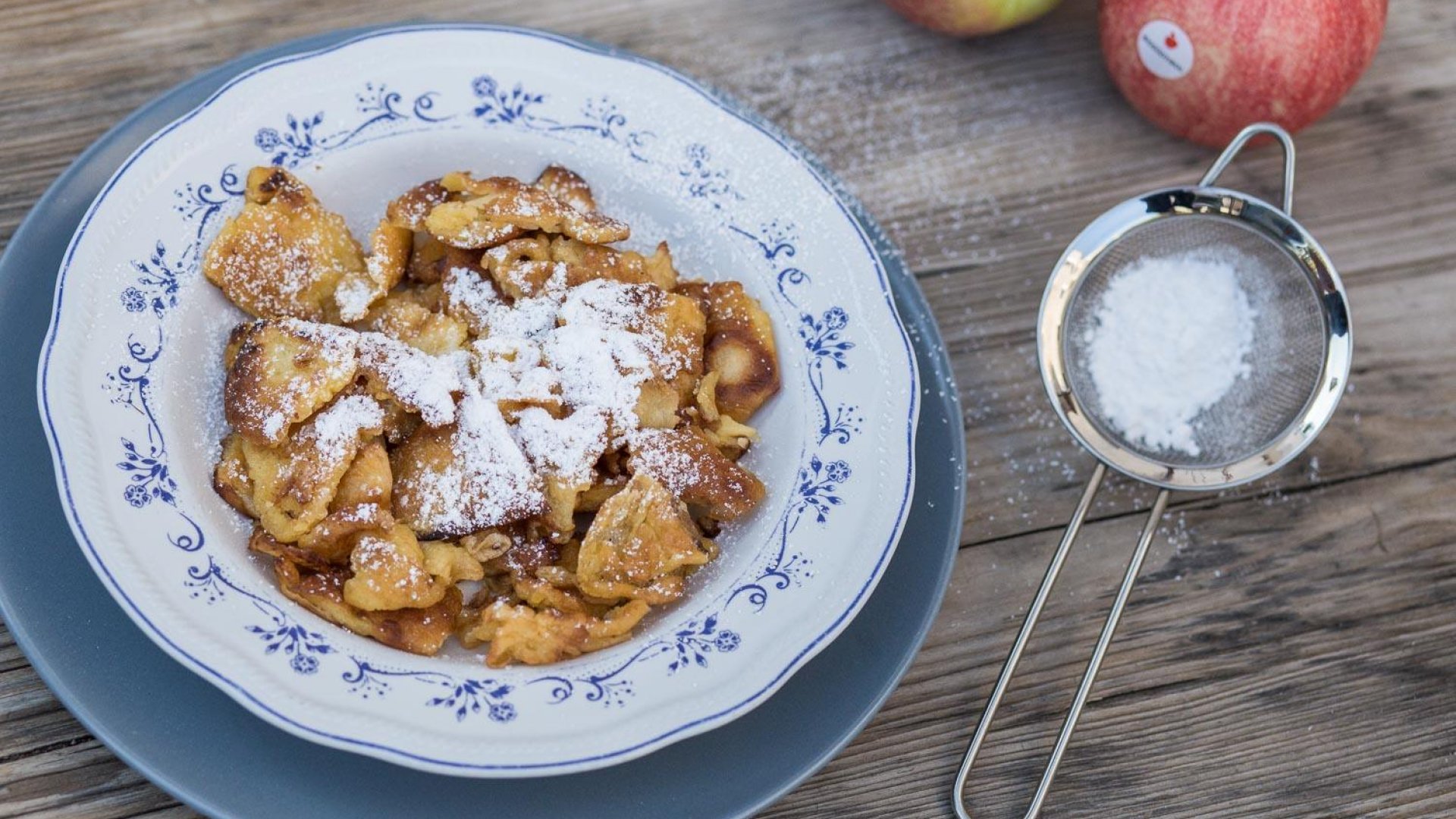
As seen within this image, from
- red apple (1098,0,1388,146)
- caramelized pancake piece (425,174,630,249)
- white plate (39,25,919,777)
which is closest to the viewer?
white plate (39,25,919,777)

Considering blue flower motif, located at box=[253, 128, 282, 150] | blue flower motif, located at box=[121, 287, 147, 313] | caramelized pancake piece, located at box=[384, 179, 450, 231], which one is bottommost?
caramelized pancake piece, located at box=[384, 179, 450, 231]

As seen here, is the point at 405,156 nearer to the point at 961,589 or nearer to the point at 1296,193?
the point at 961,589

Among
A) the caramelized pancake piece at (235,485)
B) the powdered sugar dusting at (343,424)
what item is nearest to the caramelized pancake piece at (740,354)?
the powdered sugar dusting at (343,424)

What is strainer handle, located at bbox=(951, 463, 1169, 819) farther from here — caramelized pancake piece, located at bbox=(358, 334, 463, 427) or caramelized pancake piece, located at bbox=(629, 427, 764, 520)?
caramelized pancake piece, located at bbox=(358, 334, 463, 427)

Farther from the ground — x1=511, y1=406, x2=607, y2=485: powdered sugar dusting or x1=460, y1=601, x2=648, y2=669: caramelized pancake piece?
x1=511, y1=406, x2=607, y2=485: powdered sugar dusting

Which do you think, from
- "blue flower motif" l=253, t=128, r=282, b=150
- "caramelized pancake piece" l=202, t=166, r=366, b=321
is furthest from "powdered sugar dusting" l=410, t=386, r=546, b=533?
"blue flower motif" l=253, t=128, r=282, b=150

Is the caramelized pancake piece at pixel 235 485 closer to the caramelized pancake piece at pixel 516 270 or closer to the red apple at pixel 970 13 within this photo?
the caramelized pancake piece at pixel 516 270
